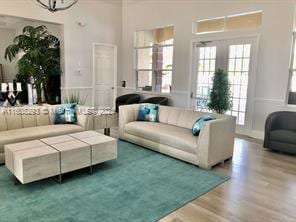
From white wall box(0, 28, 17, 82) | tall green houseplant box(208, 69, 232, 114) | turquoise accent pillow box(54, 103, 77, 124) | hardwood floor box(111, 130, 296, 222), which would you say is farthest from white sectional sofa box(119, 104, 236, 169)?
white wall box(0, 28, 17, 82)

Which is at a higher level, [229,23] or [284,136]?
[229,23]

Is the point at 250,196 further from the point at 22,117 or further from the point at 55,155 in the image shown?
the point at 22,117

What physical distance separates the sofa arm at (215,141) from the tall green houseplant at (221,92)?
1.60 metres

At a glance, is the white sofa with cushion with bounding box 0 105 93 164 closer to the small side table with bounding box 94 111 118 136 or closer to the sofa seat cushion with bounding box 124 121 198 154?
the small side table with bounding box 94 111 118 136

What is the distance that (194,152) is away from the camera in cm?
358

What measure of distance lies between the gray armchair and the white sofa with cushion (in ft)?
10.7

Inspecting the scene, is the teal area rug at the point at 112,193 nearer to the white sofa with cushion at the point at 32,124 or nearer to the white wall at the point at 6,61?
the white sofa with cushion at the point at 32,124

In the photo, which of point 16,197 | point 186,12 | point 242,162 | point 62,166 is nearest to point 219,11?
point 186,12

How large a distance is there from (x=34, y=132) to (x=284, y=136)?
4194mm

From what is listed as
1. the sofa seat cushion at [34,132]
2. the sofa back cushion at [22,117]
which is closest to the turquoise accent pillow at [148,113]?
the sofa seat cushion at [34,132]

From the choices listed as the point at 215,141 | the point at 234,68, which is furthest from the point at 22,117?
the point at 234,68

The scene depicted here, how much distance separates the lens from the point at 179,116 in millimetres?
4551

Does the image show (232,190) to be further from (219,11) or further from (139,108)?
(219,11)

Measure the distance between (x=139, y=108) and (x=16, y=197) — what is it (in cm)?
292
